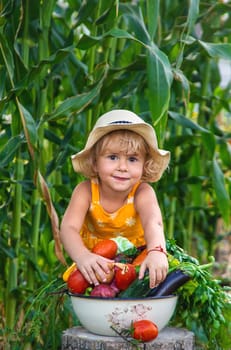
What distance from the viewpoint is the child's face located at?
3121 millimetres

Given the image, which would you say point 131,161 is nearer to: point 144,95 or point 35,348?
point 35,348

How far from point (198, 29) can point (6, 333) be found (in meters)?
2.25

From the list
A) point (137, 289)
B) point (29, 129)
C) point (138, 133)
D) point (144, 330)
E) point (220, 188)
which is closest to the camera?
point (144, 330)

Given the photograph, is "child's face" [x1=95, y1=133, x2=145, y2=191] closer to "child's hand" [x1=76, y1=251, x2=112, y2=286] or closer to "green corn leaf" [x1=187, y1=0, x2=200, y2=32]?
"child's hand" [x1=76, y1=251, x2=112, y2=286]

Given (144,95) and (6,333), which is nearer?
(6,333)

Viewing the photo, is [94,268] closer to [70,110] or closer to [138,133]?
[138,133]

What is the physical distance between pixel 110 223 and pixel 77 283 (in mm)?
310

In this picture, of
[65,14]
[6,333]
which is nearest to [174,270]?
[6,333]

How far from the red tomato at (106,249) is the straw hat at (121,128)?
32 cm

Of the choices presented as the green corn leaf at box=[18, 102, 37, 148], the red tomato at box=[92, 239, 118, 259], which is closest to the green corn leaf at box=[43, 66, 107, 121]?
the green corn leaf at box=[18, 102, 37, 148]

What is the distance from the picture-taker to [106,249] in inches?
121

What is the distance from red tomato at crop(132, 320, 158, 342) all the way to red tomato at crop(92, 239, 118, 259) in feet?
0.90

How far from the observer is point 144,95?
16.0ft

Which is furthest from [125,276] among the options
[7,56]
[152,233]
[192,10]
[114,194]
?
[192,10]
